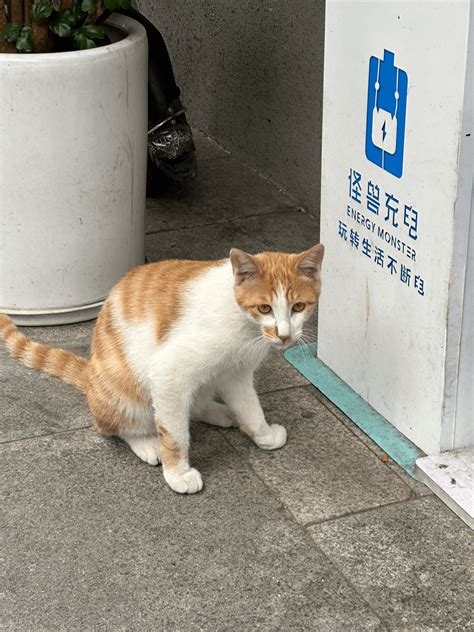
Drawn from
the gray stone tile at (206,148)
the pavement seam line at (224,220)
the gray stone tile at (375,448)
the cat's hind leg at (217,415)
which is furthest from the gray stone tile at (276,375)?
the gray stone tile at (206,148)

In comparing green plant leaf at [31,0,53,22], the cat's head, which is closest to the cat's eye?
the cat's head

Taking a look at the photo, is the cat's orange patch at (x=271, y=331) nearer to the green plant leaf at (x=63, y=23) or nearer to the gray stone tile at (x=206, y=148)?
the green plant leaf at (x=63, y=23)

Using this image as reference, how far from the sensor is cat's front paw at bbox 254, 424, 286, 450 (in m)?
3.60

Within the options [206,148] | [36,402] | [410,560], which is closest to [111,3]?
[36,402]

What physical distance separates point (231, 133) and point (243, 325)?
3.03 meters

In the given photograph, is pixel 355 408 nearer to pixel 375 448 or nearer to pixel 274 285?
pixel 375 448

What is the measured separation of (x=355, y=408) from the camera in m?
3.81

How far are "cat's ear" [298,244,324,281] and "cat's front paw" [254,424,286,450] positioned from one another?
0.64 m

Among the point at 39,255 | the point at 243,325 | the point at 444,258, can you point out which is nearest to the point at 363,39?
the point at 444,258

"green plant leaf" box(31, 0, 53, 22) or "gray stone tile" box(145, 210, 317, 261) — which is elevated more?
"green plant leaf" box(31, 0, 53, 22)

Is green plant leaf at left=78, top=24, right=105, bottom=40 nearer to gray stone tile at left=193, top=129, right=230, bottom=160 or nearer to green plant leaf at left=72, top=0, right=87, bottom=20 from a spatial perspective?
green plant leaf at left=72, top=0, right=87, bottom=20

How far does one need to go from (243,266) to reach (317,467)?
79 centimetres

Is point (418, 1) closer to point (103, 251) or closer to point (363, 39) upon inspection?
point (363, 39)

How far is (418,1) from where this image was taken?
3098mm
